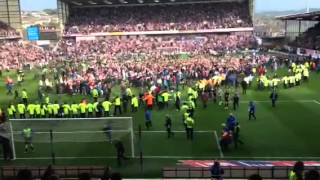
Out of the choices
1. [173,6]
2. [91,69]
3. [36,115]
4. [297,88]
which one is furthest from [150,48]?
[36,115]

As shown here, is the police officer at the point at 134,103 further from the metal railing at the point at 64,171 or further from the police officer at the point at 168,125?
the metal railing at the point at 64,171

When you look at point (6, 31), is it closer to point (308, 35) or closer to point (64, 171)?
point (308, 35)

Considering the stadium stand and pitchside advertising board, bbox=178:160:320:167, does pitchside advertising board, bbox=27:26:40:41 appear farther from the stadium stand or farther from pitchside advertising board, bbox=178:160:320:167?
pitchside advertising board, bbox=178:160:320:167

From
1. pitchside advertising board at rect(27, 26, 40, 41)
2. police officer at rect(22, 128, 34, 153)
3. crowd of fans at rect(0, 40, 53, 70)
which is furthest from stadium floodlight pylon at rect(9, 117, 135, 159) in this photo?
pitchside advertising board at rect(27, 26, 40, 41)

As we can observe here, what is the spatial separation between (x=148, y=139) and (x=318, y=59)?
2986cm

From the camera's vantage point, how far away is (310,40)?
59.8 metres

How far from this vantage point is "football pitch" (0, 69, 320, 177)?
18500 millimetres

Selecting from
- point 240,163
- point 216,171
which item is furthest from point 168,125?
point 216,171

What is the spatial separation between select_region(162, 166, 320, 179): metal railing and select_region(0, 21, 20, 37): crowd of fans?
200 ft

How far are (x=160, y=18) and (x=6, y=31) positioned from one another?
26343 mm

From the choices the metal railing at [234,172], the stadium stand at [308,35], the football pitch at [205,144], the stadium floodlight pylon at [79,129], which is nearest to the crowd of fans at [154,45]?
the stadium stand at [308,35]

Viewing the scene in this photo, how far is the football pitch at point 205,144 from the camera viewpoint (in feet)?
60.7

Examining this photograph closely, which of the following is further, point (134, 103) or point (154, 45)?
point (154, 45)

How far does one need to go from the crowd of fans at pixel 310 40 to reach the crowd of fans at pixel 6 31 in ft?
147
